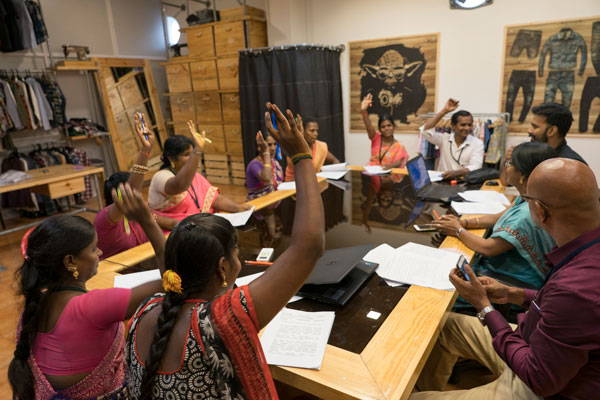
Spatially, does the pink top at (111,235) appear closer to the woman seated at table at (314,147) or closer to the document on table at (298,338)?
the document on table at (298,338)

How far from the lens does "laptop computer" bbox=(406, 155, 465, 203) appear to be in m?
2.50

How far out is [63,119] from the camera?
5352mm

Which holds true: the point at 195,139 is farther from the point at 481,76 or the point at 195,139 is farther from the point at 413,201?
the point at 481,76

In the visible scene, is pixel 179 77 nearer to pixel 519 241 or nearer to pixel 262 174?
pixel 262 174

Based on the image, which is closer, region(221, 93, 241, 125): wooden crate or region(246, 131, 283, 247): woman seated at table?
region(246, 131, 283, 247): woman seated at table

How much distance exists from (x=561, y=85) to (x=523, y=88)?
1.12 ft

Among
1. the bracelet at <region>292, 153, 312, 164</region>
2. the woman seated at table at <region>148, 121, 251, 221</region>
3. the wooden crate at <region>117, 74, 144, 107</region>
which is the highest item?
the wooden crate at <region>117, 74, 144, 107</region>

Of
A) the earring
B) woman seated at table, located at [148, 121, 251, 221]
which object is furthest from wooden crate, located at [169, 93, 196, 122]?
the earring

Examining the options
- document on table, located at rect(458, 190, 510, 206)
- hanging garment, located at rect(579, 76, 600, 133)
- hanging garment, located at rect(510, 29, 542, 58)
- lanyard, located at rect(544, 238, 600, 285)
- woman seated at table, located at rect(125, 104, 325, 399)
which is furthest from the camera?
hanging garment, located at rect(510, 29, 542, 58)

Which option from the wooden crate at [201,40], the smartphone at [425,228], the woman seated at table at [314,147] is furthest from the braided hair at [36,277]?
the wooden crate at [201,40]

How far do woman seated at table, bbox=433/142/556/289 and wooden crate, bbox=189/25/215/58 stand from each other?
16.4 feet

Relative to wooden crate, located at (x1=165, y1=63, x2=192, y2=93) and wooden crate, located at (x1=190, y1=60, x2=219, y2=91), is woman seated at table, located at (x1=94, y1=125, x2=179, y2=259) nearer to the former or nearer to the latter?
wooden crate, located at (x1=190, y1=60, x2=219, y2=91)

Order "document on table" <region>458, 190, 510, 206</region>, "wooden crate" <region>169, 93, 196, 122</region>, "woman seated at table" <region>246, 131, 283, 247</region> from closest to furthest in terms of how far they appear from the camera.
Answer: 1. "document on table" <region>458, 190, 510, 206</region>
2. "woman seated at table" <region>246, 131, 283, 247</region>
3. "wooden crate" <region>169, 93, 196, 122</region>

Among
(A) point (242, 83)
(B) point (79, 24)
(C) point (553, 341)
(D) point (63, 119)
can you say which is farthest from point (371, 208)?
(B) point (79, 24)
